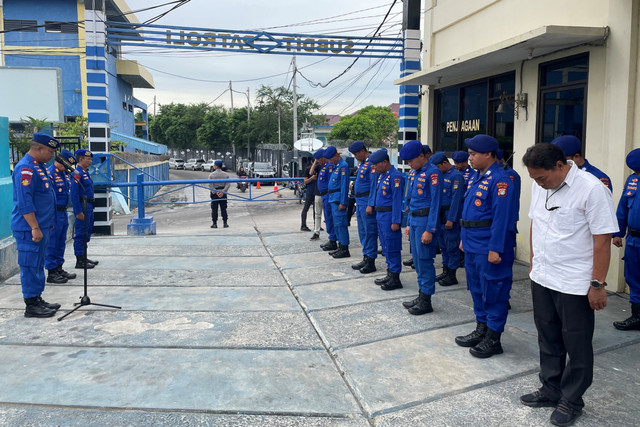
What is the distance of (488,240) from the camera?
443 centimetres

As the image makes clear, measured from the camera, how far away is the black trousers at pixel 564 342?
10.9 feet

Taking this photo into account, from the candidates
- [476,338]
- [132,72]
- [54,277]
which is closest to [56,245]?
[54,277]

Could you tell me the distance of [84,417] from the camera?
137 inches

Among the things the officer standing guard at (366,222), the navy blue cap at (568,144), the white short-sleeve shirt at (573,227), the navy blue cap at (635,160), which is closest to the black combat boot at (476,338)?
the white short-sleeve shirt at (573,227)

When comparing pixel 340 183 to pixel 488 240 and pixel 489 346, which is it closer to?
pixel 488 240

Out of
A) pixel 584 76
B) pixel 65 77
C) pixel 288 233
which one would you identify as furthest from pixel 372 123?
pixel 584 76

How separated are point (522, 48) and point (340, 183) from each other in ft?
10.9

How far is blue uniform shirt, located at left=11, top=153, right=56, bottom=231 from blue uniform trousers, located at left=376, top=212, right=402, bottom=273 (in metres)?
3.88

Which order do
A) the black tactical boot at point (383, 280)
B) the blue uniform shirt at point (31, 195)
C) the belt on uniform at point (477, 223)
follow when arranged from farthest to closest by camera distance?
the black tactical boot at point (383, 280) < the blue uniform shirt at point (31, 195) < the belt on uniform at point (477, 223)

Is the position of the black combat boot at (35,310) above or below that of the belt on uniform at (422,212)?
below

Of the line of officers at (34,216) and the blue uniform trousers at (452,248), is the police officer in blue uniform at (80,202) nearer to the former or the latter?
the line of officers at (34,216)

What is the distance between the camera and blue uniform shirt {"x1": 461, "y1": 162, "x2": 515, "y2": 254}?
425 centimetres

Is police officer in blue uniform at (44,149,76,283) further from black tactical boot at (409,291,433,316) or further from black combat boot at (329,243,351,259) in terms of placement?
black tactical boot at (409,291,433,316)

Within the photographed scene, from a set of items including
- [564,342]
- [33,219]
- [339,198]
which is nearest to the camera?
[564,342]
